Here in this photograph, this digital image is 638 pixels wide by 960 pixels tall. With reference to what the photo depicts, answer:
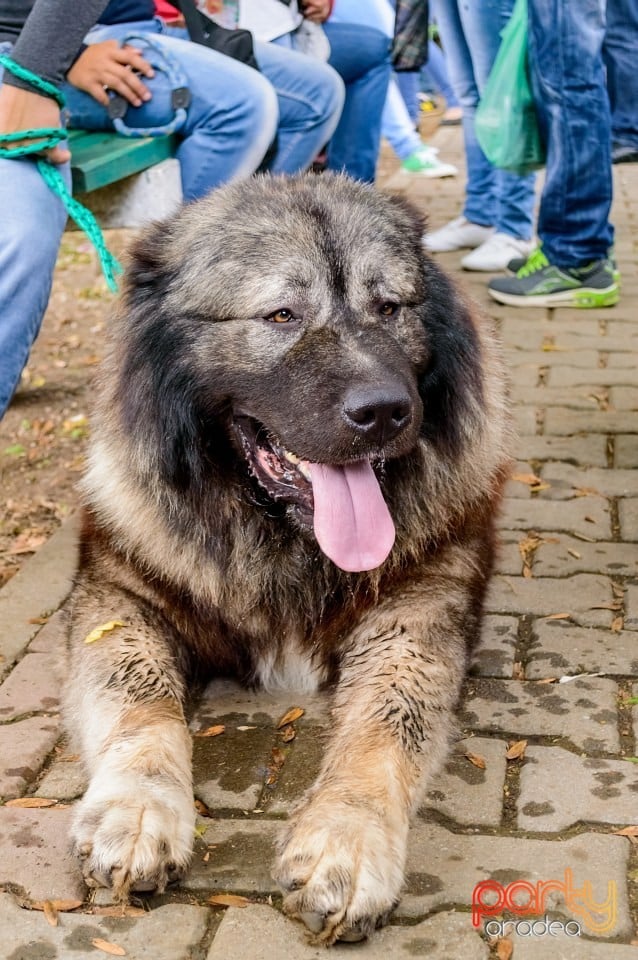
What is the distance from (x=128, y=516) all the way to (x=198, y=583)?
30 centimetres

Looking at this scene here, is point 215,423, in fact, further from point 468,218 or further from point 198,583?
point 468,218

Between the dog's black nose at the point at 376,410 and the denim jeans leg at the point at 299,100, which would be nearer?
the dog's black nose at the point at 376,410

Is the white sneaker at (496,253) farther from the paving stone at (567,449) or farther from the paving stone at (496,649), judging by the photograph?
the paving stone at (496,649)

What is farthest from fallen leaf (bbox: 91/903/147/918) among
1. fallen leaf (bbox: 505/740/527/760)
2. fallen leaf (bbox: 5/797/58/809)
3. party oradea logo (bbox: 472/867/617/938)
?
fallen leaf (bbox: 505/740/527/760)

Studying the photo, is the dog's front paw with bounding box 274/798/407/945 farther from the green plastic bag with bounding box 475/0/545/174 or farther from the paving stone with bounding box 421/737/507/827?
the green plastic bag with bounding box 475/0/545/174

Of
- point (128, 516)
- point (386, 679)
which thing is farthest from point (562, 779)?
point (128, 516)

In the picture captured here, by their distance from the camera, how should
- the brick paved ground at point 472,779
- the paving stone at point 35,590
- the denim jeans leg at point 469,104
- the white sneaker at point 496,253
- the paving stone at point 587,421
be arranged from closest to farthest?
the brick paved ground at point 472,779
the paving stone at point 35,590
the paving stone at point 587,421
the white sneaker at point 496,253
the denim jeans leg at point 469,104

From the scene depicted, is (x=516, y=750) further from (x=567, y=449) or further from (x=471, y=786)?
(x=567, y=449)

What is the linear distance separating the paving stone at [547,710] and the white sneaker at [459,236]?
5251mm

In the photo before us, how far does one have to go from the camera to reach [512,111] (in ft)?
21.1

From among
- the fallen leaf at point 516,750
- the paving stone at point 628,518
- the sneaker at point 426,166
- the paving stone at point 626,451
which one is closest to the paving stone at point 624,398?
the paving stone at point 626,451

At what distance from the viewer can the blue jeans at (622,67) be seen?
22.0 ft

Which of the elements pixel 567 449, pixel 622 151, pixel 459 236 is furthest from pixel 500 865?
pixel 459 236

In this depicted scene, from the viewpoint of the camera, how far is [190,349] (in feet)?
10.4
